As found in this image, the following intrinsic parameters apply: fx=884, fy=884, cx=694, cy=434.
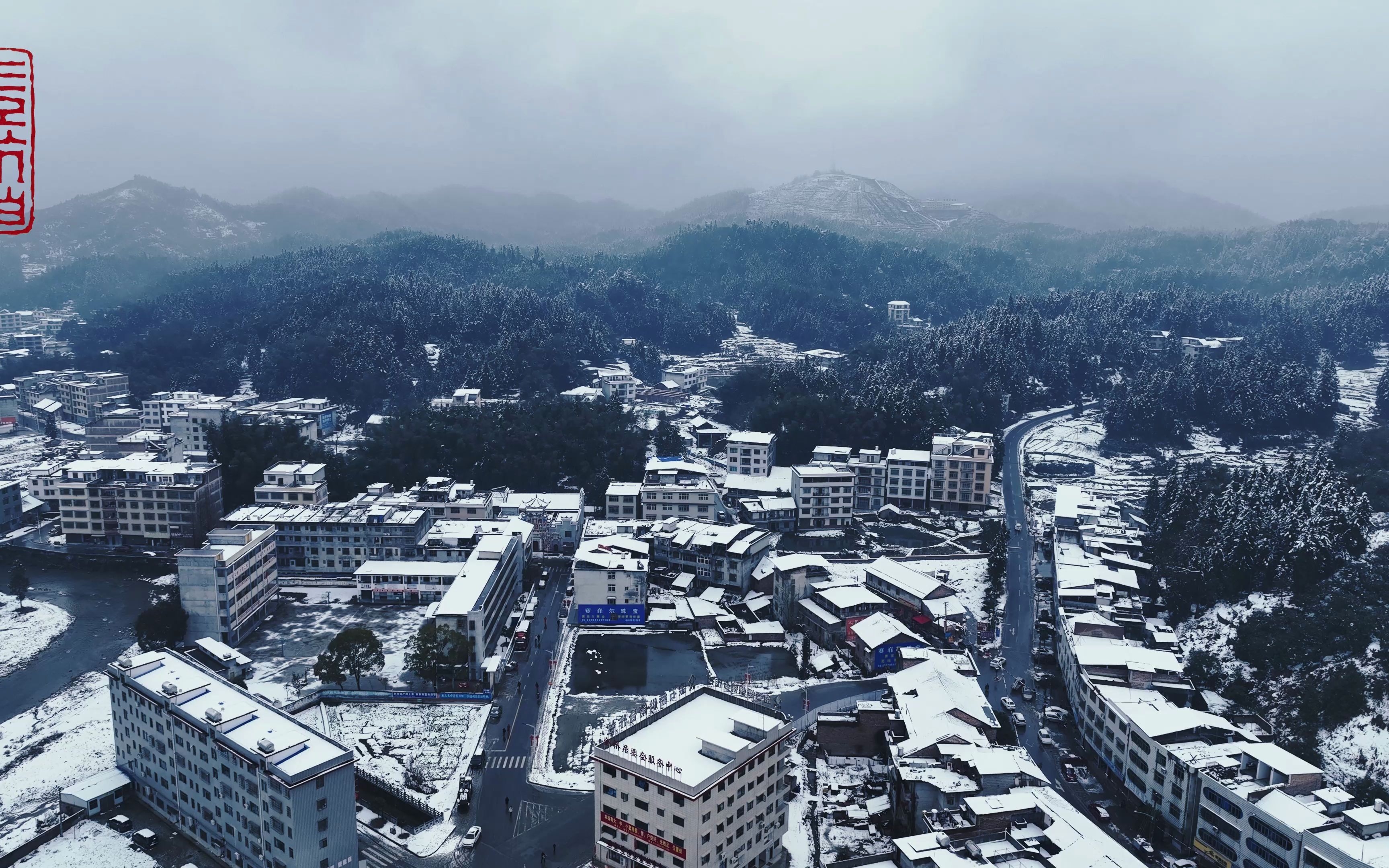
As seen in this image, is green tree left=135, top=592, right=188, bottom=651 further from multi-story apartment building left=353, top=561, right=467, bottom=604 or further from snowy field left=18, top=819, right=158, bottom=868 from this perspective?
snowy field left=18, top=819, right=158, bottom=868

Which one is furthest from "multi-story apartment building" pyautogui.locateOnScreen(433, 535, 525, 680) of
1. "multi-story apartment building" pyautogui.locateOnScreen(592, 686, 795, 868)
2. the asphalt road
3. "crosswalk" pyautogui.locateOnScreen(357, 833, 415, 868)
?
the asphalt road

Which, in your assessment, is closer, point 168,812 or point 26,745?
point 168,812

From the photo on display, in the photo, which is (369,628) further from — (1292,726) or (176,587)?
(1292,726)

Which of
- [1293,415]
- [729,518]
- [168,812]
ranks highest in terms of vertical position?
[1293,415]

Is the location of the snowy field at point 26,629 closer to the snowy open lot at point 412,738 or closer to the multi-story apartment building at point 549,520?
the snowy open lot at point 412,738

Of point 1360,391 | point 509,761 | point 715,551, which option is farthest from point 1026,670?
point 1360,391

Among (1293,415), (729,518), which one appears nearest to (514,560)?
(729,518)

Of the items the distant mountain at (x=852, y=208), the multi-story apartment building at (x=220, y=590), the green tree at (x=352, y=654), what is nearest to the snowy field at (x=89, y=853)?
the green tree at (x=352, y=654)
